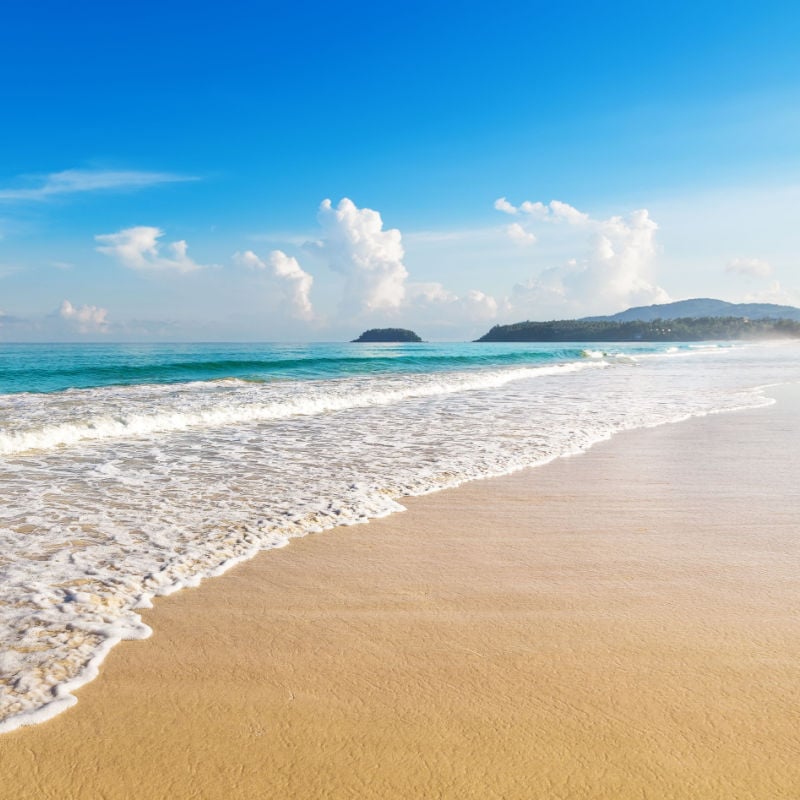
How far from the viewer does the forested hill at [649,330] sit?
5182 inches

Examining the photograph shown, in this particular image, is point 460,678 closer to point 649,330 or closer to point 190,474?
point 190,474

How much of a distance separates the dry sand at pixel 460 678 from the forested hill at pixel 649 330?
449ft

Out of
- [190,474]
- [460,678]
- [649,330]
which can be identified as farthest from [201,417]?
[649,330]

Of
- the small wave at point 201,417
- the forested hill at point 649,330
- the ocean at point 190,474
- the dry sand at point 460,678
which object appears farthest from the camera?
the forested hill at point 649,330

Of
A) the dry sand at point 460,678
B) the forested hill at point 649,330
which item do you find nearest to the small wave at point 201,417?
the dry sand at point 460,678

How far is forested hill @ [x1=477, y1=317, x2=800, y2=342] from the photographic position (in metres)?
132

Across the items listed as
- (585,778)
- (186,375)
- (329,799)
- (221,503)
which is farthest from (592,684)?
(186,375)

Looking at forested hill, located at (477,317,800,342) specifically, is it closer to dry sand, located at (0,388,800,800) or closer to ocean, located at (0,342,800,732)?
ocean, located at (0,342,800,732)

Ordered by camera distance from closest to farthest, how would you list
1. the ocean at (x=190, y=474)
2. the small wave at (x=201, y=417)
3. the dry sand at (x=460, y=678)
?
the dry sand at (x=460, y=678) < the ocean at (x=190, y=474) < the small wave at (x=201, y=417)

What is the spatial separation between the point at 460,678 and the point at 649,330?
148591 mm

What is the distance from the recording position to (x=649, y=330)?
5536 inches

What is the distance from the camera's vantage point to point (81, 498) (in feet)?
20.4

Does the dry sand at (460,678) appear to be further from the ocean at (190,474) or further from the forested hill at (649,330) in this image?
the forested hill at (649,330)

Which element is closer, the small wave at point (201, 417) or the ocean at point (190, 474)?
the ocean at point (190, 474)
